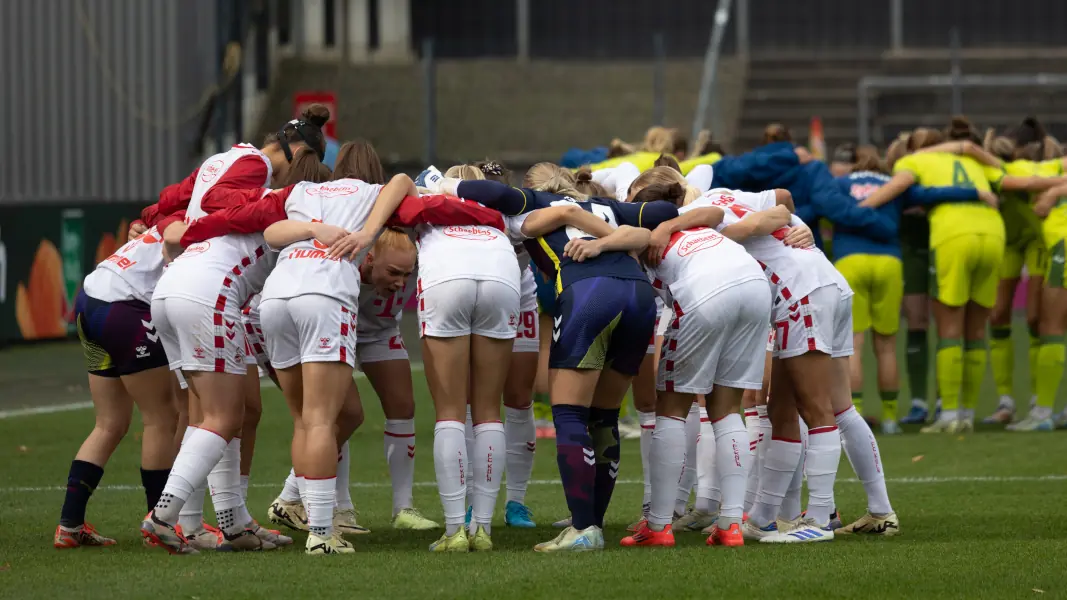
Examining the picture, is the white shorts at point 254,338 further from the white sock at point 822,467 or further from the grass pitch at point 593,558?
the white sock at point 822,467

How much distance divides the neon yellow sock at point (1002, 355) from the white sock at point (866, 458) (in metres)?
5.08

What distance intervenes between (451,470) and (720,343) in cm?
122

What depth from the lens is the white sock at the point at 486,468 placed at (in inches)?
261

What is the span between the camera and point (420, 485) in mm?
9156

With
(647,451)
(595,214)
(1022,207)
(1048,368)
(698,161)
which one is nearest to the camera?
(595,214)

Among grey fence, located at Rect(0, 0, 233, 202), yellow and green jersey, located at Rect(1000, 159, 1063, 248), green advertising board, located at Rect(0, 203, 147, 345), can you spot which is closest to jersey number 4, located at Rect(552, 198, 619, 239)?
yellow and green jersey, located at Rect(1000, 159, 1063, 248)

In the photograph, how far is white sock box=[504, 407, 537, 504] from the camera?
7652 mm

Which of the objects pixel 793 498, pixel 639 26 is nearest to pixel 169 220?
pixel 793 498

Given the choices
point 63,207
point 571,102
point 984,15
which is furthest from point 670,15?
point 63,207

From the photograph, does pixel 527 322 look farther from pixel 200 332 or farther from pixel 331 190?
pixel 200 332

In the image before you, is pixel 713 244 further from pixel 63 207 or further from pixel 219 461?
pixel 63 207

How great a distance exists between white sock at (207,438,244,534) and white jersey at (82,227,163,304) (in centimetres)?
78

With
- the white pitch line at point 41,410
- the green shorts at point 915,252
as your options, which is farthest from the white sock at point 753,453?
the white pitch line at point 41,410

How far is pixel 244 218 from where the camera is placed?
6.64 meters
